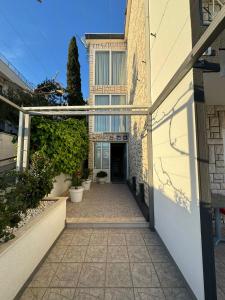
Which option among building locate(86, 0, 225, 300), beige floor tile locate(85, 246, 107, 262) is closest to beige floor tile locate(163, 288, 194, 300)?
building locate(86, 0, 225, 300)

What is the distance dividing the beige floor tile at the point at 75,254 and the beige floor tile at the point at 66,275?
13 cm

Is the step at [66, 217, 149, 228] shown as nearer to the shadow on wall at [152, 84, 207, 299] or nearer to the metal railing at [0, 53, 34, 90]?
the shadow on wall at [152, 84, 207, 299]

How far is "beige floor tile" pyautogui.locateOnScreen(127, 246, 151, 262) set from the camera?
2936 millimetres

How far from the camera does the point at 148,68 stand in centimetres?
443

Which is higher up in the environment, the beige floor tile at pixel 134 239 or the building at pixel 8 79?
the building at pixel 8 79

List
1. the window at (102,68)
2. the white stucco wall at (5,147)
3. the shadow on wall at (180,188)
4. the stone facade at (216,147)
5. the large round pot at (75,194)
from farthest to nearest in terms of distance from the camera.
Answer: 1. the window at (102,68)
2. the white stucco wall at (5,147)
3. the large round pot at (75,194)
4. the stone facade at (216,147)
5. the shadow on wall at (180,188)

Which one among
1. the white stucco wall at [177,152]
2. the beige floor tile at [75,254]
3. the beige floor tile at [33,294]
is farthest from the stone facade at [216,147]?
the beige floor tile at [33,294]

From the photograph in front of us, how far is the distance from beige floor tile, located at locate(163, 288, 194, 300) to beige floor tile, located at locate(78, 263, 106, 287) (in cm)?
80

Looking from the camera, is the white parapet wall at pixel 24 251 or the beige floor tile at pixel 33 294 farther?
the beige floor tile at pixel 33 294

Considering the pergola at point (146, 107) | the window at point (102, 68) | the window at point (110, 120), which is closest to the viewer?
the pergola at point (146, 107)

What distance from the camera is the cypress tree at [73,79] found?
1143 cm

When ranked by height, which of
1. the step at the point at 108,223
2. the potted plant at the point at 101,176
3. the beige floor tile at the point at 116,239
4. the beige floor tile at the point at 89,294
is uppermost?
the potted plant at the point at 101,176

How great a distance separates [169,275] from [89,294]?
3.66 ft

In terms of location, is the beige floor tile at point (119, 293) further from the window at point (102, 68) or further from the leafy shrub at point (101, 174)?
the window at point (102, 68)
